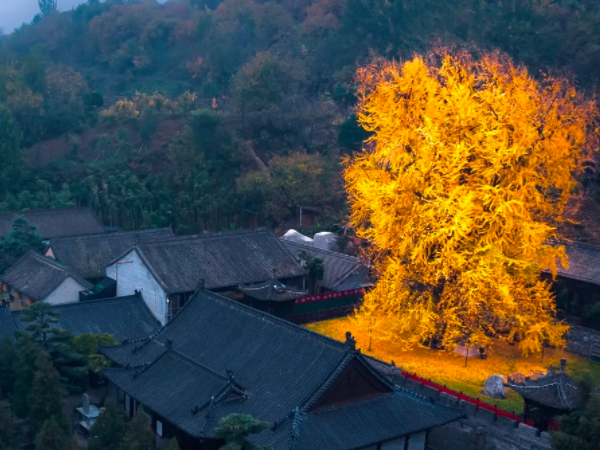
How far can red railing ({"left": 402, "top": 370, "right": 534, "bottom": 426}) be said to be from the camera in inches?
685

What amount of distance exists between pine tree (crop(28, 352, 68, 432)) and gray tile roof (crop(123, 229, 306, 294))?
8.17 meters

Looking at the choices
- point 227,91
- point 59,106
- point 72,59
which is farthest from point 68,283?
point 72,59

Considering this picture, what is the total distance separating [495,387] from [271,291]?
9.46 meters

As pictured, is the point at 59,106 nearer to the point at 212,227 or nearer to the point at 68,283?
the point at 212,227

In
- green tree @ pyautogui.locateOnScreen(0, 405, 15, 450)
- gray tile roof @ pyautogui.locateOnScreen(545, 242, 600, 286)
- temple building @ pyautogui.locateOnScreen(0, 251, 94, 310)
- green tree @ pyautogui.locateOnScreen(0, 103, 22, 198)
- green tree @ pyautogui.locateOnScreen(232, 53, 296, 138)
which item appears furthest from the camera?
green tree @ pyautogui.locateOnScreen(232, 53, 296, 138)

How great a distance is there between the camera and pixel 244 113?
46344 mm

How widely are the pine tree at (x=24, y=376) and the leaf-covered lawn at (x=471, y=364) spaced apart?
10965 millimetres

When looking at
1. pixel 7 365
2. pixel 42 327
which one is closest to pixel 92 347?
pixel 42 327

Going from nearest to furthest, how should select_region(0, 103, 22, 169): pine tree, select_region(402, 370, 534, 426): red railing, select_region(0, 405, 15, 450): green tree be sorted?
select_region(0, 405, 15, 450): green tree, select_region(402, 370, 534, 426): red railing, select_region(0, 103, 22, 169): pine tree

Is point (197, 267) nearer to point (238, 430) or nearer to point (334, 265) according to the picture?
point (334, 265)

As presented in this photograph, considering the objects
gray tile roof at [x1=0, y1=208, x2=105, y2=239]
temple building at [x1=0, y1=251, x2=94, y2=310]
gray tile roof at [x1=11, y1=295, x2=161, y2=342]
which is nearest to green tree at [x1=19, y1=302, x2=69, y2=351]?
gray tile roof at [x1=11, y1=295, x2=161, y2=342]

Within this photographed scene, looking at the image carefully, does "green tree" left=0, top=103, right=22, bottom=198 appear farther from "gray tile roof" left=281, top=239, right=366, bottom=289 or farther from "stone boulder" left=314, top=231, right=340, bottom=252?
"gray tile roof" left=281, top=239, right=366, bottom=289

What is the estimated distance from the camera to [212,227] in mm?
41844

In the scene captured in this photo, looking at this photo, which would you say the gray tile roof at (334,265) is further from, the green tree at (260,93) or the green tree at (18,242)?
the green tree at (260,93)
